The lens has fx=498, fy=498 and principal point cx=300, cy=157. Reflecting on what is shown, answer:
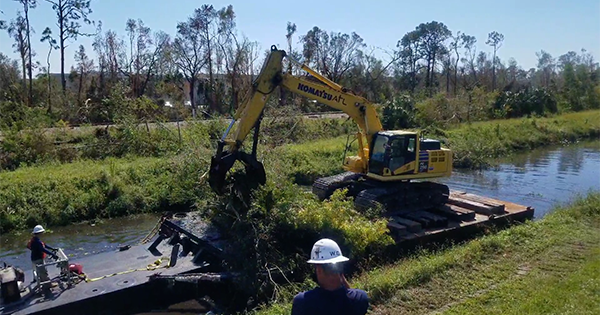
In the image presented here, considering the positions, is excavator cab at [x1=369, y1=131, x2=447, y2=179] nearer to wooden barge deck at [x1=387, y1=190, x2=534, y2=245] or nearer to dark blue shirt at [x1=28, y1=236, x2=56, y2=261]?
wooden barge deck at [x1=387, y1=190, x2=534, y2=245]

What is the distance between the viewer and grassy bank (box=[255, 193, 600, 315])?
24.6 feet

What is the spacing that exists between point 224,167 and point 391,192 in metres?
4.74

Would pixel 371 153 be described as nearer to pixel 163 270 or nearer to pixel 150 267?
pixel 163 270

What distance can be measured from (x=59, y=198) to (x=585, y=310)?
15170 mm

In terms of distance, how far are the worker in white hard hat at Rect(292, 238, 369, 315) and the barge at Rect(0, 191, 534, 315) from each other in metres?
5.73

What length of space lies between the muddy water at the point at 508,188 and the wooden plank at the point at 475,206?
9.94ft

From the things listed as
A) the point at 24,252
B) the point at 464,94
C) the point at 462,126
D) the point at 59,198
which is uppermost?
the point at 464,94

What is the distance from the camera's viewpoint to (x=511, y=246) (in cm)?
1066

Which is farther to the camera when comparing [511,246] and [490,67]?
[490,67]

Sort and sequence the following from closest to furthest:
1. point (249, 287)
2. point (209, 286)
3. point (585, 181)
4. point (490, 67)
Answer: point (249, 287) < point (209, 286) < point (585, 181) < point (490, 67)

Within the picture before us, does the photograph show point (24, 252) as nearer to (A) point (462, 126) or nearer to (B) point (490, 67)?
(A) point (462, 126)

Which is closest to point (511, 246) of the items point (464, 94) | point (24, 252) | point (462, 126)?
point (24, 252)

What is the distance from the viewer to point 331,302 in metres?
3.79

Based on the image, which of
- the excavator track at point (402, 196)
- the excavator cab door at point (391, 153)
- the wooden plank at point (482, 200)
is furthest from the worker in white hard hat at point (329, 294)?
the wooden plank at point (482, 200)
